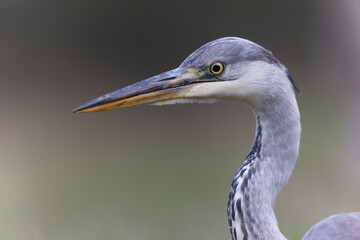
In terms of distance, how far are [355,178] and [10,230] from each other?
6.44ft

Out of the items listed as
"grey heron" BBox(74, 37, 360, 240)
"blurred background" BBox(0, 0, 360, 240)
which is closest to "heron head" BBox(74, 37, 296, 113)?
"grey heron" BBox(74, 37, 360, 240)

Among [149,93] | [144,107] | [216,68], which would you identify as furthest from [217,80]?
[144,107]

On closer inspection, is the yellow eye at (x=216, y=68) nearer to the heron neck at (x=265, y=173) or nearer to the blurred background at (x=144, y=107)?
the heron neck at (x=265, y=173)

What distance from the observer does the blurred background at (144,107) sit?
267 centimetres

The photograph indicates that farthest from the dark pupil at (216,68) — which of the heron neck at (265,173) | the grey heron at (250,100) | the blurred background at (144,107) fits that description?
the blurred background at (144,107)

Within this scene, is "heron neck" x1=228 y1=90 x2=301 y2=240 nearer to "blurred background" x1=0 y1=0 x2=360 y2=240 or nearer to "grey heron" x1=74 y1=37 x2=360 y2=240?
"grey heron" x1=74 y1=37 x2=360 y2=240

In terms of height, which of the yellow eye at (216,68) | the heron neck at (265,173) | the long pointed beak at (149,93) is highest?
the yellow eye at (216,68)

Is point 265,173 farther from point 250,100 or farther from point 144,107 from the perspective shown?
point 144,107

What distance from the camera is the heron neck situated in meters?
0.88

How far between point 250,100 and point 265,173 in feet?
0.49

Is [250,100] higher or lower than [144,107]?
lower

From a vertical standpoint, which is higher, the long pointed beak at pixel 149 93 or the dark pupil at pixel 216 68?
the dark pupil at pixel 216 68

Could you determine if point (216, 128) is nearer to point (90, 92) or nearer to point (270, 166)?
point (90, 92)

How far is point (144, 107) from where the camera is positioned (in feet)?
9.59
